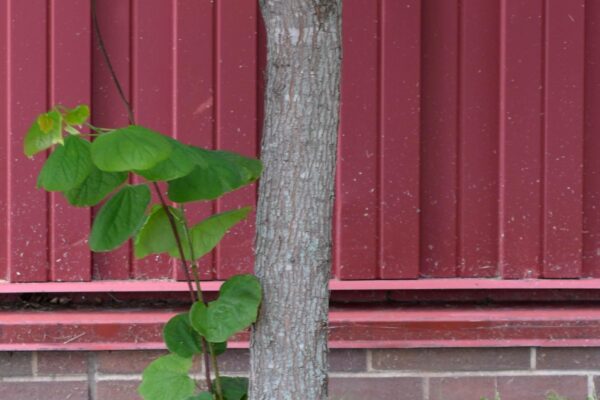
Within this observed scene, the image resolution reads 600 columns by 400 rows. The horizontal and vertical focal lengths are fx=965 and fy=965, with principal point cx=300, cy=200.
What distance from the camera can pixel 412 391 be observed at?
3.91 m

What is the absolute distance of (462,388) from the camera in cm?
392

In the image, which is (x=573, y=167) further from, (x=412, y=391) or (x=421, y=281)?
(x=412, y=391)

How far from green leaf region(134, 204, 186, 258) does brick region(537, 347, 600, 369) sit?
198 centimetres

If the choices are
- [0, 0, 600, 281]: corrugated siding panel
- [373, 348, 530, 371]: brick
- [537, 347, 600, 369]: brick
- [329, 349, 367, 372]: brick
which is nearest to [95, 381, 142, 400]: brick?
[0, 0, 600, 281]: corrugated siding panel

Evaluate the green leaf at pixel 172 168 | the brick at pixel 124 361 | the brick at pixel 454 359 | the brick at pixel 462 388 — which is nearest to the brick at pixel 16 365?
the brick at pixel 124 361

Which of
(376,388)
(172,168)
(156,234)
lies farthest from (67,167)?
(376,388)

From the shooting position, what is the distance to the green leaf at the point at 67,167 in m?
2.06

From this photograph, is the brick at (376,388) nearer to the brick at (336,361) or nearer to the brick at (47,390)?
the brick at (336,361)

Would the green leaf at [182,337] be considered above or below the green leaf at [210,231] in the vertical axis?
below

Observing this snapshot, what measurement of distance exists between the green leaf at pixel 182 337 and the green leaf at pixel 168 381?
3 centimetres

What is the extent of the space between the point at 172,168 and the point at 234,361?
193 centimetres

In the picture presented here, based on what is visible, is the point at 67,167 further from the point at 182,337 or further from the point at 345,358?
the point at 345,358

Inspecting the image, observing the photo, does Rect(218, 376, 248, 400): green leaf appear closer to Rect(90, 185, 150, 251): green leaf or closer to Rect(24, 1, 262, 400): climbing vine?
Rect(24, 1, 262, 400): climbing vine

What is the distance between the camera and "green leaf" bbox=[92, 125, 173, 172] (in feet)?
6.56
